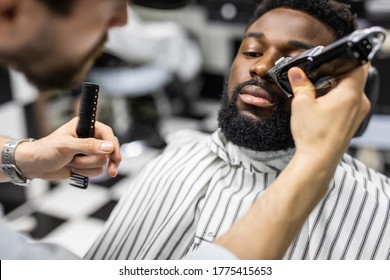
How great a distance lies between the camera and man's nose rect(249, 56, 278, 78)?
1.17 metres

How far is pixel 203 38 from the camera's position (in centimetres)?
399

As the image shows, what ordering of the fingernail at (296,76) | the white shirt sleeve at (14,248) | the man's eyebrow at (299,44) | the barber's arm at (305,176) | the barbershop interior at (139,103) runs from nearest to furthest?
1. the barber's arm at (305,176)
2. the fingernail at (296,76)
3. the white shirt sleeve at (14,248)
4. the man's eyebrow at (299,44)
5. the barbershop interior at (139,103)

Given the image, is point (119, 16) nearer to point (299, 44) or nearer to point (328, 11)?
point (299, 44)

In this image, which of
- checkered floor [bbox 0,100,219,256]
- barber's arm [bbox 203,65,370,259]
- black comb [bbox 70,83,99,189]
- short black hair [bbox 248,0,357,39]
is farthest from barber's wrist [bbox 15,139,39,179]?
checkered floor [bbox 0,100,219,256]

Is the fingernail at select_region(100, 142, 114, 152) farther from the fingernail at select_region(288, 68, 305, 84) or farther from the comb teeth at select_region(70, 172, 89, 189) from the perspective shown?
the fingernail at select_region(288, 68, 305, 84)

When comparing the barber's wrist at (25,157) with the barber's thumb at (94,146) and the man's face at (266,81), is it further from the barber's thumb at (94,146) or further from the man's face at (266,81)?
the man's face at (266,81)

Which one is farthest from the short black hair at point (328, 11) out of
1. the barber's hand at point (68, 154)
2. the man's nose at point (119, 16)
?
the barber's hand at point (68, 154)

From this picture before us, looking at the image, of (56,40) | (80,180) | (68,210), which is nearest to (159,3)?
(56,40)

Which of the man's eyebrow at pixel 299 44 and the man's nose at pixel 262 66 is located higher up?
the man's eyebrow at pixel 299 44

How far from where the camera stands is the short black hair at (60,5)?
80 cm
